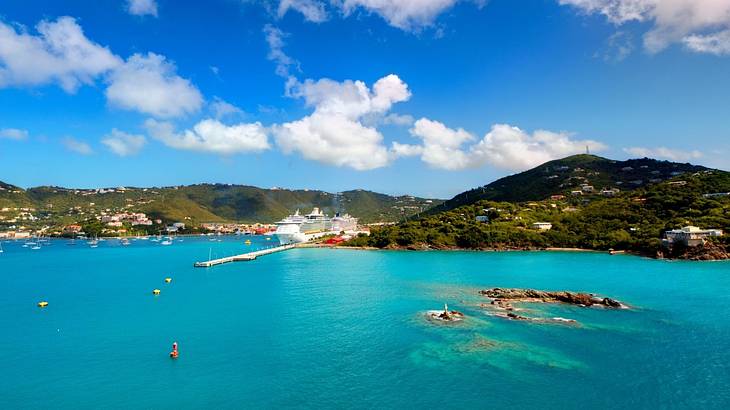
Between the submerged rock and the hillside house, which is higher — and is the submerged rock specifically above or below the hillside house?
below

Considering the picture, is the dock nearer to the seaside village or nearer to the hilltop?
the hilltop

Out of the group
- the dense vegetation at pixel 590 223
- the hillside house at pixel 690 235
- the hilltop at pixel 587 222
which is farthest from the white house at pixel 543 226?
the hillside house at pixel 690 235

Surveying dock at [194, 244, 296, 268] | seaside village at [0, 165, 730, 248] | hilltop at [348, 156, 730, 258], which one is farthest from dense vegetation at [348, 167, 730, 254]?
dock at [194, 244, 296, 268]

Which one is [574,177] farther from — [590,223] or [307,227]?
[307,227]

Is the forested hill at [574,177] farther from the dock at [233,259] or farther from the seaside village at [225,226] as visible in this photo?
the dock at [233,259]

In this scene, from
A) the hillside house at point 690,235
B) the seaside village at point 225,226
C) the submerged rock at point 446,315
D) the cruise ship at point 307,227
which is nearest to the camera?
the submerged rock at point 446,315

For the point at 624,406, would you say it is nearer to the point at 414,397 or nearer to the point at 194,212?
the point at 414,397

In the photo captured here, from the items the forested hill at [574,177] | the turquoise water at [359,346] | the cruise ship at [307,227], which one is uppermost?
the forested hill at [574,177]
